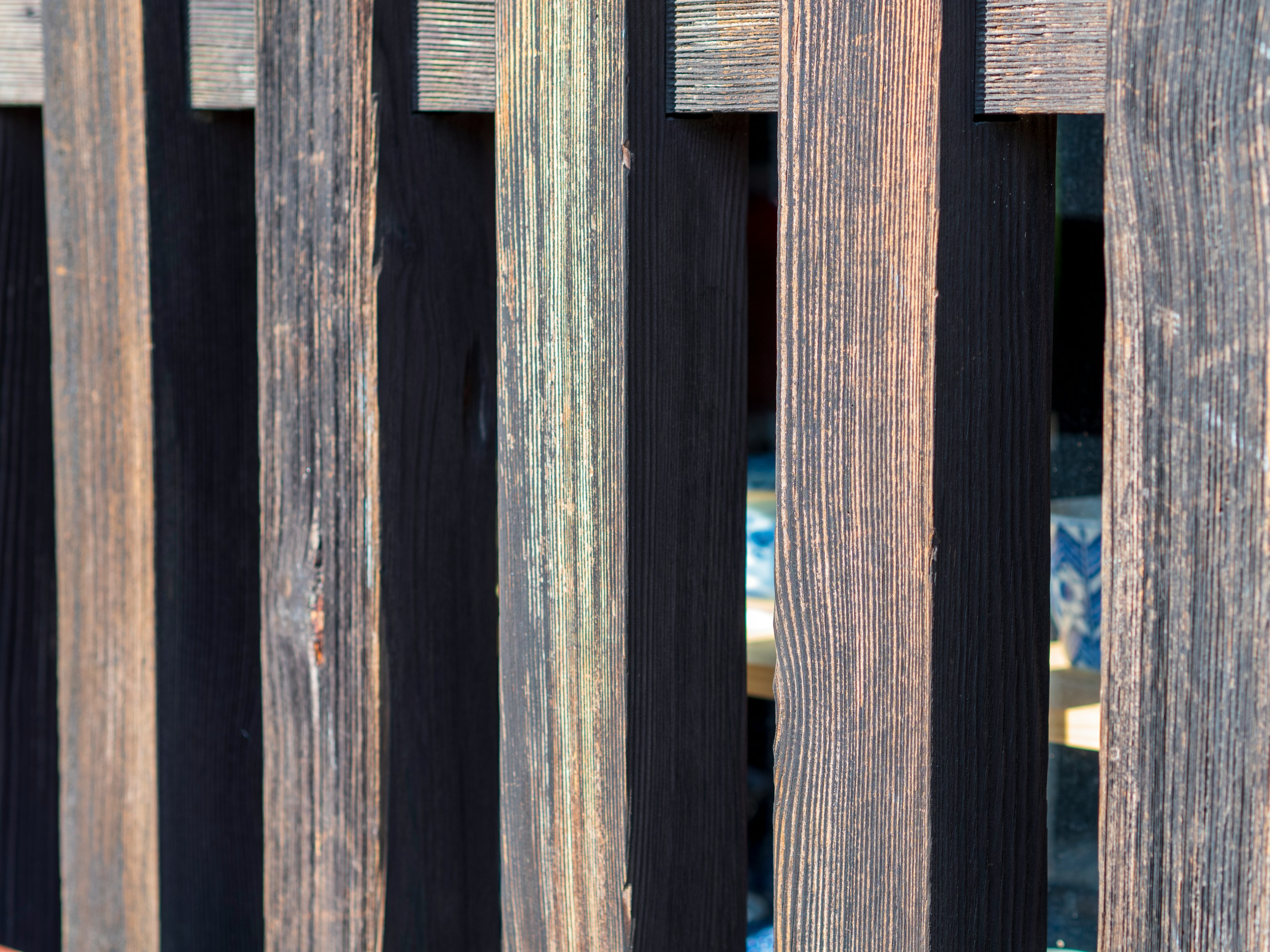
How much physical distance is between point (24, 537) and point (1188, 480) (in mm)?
1493

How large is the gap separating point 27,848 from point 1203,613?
1.60 m

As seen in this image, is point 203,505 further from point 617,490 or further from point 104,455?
point 617,490

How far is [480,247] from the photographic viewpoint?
1389 millimetres

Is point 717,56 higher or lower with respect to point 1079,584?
higher

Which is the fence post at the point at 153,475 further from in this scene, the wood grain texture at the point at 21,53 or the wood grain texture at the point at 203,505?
the wood grain texture at the point at 21,53

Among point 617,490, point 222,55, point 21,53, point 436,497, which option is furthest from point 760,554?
point 21,53

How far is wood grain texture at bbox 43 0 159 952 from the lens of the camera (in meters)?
1.50

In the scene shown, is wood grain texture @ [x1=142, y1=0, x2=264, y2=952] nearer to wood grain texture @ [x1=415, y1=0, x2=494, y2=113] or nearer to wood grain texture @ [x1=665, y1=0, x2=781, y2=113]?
wood grain texture @ [x1=415, y1=0, x2=494, y2=113]

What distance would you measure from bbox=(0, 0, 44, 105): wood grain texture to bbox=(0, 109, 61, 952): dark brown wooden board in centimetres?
6

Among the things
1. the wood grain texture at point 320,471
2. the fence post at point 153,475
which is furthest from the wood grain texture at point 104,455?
the wood grain texture at point 320,471

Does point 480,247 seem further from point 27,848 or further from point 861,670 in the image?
point 27,848

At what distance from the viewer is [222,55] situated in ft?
4.80

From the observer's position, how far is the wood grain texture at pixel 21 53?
1635mm

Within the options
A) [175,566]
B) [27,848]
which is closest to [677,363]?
[175,566]
